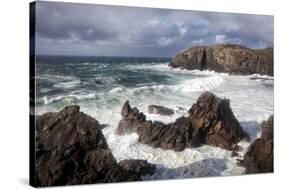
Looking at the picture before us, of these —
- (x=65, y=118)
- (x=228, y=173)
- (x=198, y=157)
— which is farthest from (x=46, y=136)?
(x=228, y=173)

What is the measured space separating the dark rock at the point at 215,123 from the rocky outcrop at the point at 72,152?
147cm

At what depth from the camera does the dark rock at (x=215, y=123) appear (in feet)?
34.8

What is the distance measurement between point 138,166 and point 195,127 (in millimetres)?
1208

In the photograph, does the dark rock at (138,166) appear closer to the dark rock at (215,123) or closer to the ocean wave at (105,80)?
the dark rock at (215,123)

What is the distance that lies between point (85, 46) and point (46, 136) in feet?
4.99

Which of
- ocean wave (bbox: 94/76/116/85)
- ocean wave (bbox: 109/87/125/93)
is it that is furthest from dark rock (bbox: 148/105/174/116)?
ocean wave (bbox: 94/76/116/85)

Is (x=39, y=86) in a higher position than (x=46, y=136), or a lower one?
higher

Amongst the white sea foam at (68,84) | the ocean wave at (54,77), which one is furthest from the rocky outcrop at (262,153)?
the ocean wave at (54,77)

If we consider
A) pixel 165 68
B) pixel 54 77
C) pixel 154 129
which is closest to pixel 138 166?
pixel 154 129

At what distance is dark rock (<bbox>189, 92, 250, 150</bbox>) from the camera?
418 inches

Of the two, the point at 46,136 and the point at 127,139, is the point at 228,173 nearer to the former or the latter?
the point at 127,139

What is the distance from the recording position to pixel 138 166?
10.0 m

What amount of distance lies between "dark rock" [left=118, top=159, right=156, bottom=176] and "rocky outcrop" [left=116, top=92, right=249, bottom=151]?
0.33 meters

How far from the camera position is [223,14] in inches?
432
